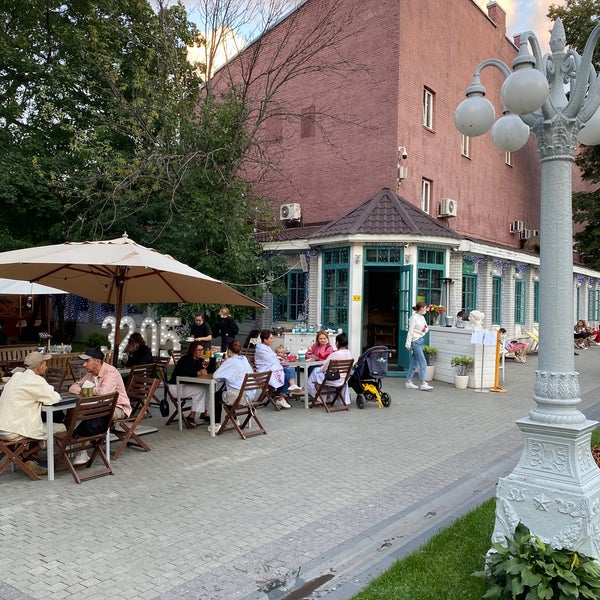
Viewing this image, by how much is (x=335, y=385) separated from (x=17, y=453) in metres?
5.65

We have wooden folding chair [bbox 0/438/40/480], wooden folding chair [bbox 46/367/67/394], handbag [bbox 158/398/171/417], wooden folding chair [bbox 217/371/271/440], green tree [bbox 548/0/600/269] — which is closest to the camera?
wooden folding chair [bbox 0/438/40/480]

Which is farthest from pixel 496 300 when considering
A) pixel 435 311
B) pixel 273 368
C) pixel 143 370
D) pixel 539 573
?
pixel 539 573

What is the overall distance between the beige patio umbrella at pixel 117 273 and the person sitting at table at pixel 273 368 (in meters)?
1.26

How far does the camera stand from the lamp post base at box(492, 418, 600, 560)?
148 inches

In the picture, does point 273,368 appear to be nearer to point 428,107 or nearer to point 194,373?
point 194,373

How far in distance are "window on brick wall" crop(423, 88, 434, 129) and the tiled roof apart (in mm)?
3448

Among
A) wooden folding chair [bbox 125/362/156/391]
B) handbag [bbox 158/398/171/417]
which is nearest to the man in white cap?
wooden folding chair [bbox 125/362/156/391]

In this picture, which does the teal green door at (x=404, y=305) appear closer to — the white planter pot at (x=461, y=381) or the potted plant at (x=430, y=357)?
the potted plant at (x=430, y=357)

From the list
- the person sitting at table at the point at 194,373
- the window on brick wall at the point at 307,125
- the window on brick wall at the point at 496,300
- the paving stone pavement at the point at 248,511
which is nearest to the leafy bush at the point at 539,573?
the paving stone pavement at the point at 248,511

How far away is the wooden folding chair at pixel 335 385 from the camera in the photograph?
10203 millimetres

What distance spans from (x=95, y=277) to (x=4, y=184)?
7.22 metres

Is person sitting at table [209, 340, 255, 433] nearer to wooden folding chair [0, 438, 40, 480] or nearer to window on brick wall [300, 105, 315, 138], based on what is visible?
wooden folding chair [0, 438, 40, 480]

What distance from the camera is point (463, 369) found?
13.4 metres

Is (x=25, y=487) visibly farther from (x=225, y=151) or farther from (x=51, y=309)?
(x=51, y=309)
